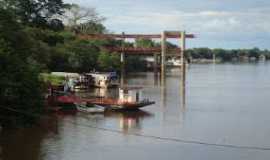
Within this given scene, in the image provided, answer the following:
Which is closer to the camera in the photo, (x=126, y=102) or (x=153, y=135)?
(x=153, y=135)

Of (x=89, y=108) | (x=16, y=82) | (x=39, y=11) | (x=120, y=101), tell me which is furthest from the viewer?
(x=39, y=11)

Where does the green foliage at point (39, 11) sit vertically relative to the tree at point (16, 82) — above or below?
above

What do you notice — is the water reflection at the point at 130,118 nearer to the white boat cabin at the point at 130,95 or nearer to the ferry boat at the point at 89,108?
the ferry boat at the point at 89,108

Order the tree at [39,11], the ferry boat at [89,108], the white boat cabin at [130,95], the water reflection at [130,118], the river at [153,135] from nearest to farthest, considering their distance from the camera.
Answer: the river at [153,135], the water reflection at [130,118], the ferry boat at [89,108], the white boat cabin at [130,95], the tree at [39,11]

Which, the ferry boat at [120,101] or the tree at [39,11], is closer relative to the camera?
the ferry boat at [120,101]

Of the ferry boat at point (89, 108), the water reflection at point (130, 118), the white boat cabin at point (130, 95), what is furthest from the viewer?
the white boat cabin at point (130, 95)

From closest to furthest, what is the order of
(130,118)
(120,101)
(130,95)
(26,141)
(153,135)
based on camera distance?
(26,141) < (153,135) < (130,118) < (120,101) < (130,95)

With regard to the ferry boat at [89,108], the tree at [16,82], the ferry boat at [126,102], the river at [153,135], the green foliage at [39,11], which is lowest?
the river at [153,135]

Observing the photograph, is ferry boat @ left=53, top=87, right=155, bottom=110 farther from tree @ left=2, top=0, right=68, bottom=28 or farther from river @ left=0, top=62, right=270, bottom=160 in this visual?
tree @ left=2, top=0, right=68, bottom=28

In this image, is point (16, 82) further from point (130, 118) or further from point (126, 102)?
point (126, 102)

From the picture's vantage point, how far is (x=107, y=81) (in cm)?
6244

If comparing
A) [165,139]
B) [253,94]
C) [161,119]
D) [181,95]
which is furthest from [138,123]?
[253,94]

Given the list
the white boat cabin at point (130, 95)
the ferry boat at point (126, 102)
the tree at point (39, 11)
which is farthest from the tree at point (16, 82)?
the tree at point (39, 11)

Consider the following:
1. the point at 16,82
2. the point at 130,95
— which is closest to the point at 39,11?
the point at 130,95
